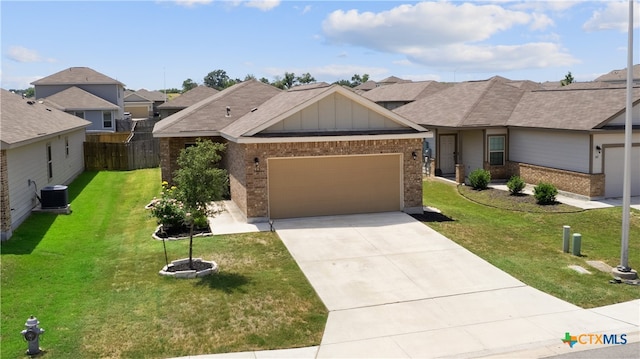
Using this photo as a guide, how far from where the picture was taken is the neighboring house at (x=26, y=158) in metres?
15.1

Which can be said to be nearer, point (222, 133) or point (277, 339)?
point (277, 339)

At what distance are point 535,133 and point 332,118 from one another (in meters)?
10.9

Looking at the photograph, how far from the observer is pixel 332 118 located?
18578 mm

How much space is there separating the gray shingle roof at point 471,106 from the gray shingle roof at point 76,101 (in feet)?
87.8

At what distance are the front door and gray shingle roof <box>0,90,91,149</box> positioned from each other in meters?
17.8

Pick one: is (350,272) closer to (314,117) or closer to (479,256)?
(479,256)

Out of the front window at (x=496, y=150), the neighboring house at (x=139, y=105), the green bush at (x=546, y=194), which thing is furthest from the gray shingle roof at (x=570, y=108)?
the neighboring house at (x=139, y=105)

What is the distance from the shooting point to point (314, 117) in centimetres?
1842

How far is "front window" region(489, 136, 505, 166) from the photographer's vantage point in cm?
2628

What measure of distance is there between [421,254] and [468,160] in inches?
563

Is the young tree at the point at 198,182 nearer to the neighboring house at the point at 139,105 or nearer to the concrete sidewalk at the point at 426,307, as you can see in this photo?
the concrete sidewalk at the point at 426,307

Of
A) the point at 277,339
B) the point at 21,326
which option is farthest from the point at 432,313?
the point at 21,326

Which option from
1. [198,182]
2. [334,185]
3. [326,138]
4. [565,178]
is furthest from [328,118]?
[565,178]

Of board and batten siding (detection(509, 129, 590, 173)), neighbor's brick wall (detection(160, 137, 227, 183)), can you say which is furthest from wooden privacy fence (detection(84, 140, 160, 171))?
board and batten siding (detection(509, 129, 590, 173))
